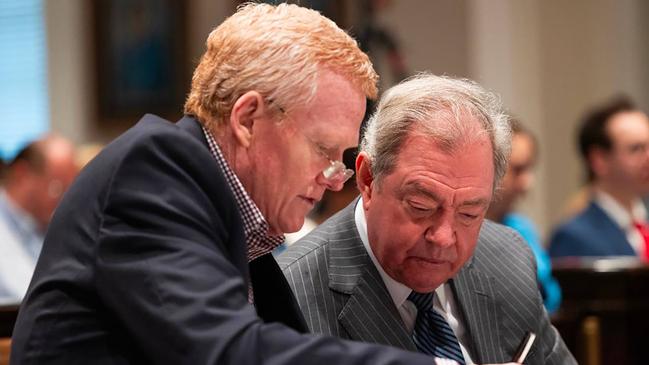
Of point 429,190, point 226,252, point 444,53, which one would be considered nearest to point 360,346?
point 226,252

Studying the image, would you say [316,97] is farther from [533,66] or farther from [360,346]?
[533,66]

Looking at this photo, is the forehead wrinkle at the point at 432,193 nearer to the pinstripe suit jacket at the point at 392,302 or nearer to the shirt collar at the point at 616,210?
the pinstripe suit jacket at the point at 392,302

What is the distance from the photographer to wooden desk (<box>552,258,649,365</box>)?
4180mm

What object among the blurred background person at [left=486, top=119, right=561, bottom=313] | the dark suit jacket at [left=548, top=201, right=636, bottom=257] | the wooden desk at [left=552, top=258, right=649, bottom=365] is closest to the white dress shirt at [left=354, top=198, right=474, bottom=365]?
the wooden desk at [left=552, top=258, right=649, bottom=365]

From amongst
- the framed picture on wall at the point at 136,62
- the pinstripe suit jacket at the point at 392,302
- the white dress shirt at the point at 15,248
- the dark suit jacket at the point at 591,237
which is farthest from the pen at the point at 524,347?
the framed picture on wall at the point at 136,62

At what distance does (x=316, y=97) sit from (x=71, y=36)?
7.82 m

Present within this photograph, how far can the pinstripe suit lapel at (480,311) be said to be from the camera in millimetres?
2588

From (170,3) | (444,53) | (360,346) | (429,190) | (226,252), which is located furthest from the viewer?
(170,3)

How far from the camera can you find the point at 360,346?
165cm

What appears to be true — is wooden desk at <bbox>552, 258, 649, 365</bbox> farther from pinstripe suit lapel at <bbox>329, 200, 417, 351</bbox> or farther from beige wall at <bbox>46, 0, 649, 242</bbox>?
beige wall at <bbox>46, 0, 649, 242</bbox>

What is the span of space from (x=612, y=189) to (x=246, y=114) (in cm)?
414

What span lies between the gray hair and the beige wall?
5437 millimetres

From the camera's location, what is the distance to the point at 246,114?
6.20 ft

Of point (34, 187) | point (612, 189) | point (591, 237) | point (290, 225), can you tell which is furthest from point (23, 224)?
point (290, 225)
